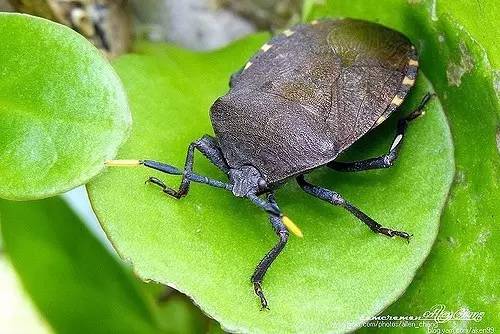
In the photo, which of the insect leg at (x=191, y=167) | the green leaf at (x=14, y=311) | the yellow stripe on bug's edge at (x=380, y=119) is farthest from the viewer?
the green leaf at (x=14, y=311)

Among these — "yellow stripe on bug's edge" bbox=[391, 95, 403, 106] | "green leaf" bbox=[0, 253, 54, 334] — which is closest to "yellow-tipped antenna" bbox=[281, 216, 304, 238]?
"yellow stripe on bug's edge" bbox=[391, 95, 403, 106]

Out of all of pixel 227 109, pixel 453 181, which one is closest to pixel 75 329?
pixel 227 109

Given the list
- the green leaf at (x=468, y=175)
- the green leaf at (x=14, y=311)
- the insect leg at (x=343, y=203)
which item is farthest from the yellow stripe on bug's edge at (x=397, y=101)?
the green leaf at (x=14, y=311)

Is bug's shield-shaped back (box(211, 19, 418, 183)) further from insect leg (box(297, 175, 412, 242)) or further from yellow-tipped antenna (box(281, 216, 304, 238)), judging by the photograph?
yellow-tipped antenna (box(281, 216, 304, 238))

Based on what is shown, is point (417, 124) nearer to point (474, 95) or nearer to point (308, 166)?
point (474, 95)

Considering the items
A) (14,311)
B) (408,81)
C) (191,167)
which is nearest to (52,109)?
(191,167)

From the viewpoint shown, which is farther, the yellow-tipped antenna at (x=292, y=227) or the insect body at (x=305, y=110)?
the insect body at (x=305, y=110)

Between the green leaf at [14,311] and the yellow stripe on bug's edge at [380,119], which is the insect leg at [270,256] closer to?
the yellow stripe on bug's edge at [380,119]
